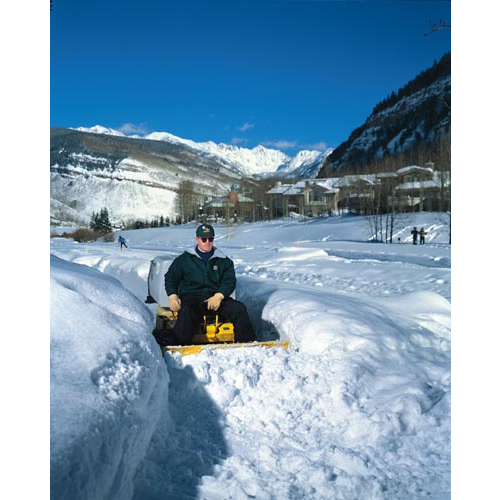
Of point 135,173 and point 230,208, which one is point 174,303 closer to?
point 230,208

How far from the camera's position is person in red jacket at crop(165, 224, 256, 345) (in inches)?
122

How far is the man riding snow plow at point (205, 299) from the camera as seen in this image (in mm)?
3084

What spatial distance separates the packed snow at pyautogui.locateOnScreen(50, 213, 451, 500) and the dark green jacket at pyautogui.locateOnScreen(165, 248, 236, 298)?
1.74ft

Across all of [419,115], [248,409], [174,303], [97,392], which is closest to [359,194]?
[174,303]

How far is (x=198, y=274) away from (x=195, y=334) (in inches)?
14.2

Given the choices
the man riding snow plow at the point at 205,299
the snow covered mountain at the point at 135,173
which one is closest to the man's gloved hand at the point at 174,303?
the man riding snow plow at the point at 205,299

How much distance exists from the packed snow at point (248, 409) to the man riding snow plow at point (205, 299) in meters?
0.38

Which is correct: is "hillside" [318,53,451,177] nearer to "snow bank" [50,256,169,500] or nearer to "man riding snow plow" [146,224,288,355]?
"man riding snow plow" [146,224,288,355]

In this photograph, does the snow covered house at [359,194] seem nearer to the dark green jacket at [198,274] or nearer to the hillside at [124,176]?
the hillside at [124,176]

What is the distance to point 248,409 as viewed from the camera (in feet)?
7.60

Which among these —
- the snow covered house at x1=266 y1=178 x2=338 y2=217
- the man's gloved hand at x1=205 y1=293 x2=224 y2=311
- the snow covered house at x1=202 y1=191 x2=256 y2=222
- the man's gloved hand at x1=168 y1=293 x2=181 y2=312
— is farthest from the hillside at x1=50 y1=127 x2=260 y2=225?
the man's gloved hand at x1=205 y1=293 x2=224 y2=311

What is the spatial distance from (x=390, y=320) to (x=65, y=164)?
2.64 metres
